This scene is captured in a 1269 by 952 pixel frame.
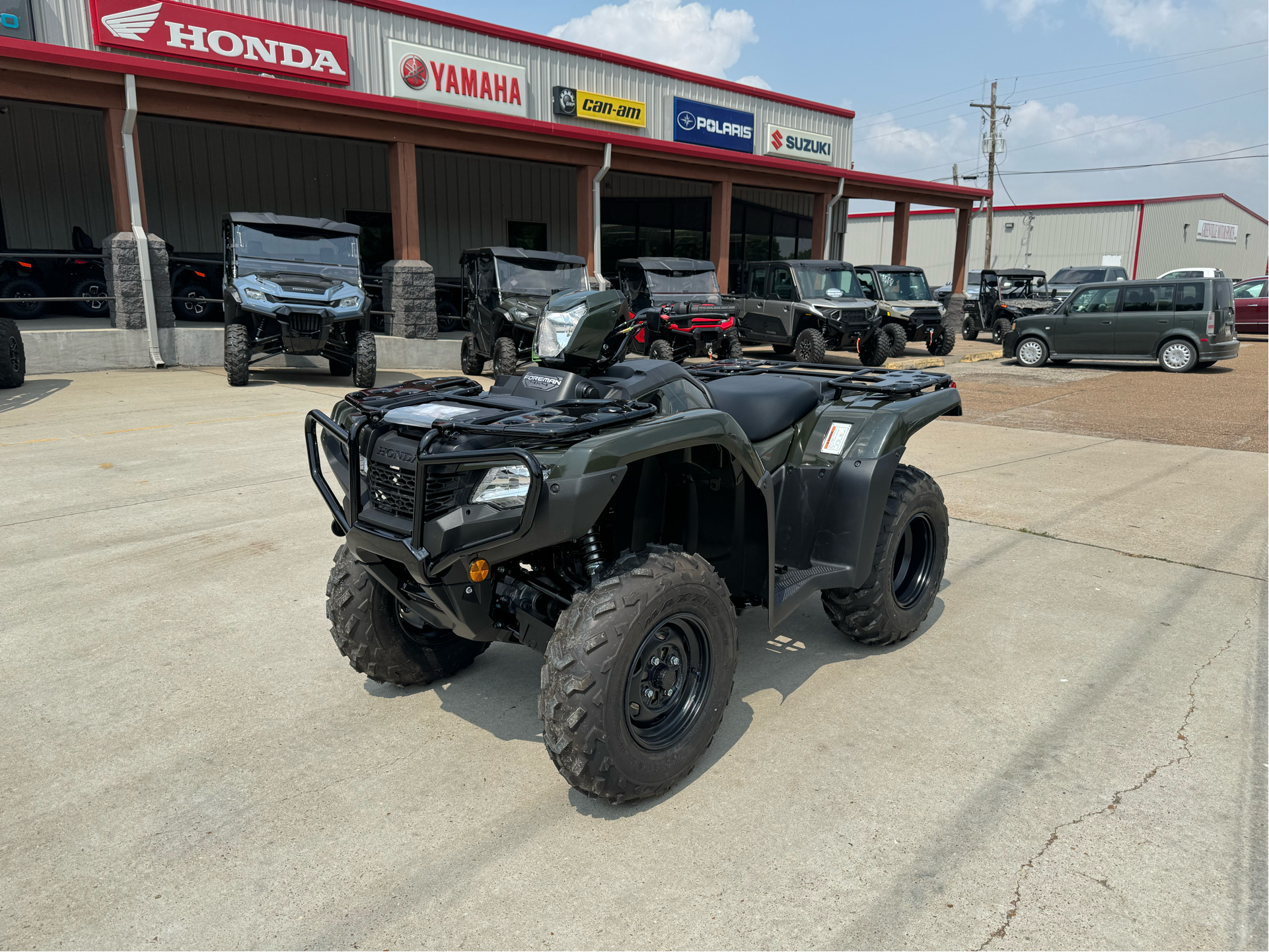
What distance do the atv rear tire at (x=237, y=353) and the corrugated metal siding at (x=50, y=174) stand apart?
8.62 m

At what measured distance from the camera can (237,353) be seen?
11.1 m

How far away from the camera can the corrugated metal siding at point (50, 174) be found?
1739 centimetres

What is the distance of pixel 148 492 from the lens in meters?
6.10

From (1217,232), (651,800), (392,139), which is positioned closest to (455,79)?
(392,139)

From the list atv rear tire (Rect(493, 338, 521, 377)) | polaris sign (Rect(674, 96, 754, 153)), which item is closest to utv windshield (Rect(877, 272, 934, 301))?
polaris sign (Rect(674, 96, 754, 153))

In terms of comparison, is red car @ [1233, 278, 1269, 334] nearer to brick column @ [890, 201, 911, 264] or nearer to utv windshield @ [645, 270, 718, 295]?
brick column @ [890, 201, 911, 264]

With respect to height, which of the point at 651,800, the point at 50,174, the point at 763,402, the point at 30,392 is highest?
the point at 50,174

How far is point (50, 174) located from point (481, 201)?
980 centimetres

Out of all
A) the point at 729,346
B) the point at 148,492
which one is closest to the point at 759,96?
the point at 729,346

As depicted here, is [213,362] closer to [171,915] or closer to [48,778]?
[48,778]

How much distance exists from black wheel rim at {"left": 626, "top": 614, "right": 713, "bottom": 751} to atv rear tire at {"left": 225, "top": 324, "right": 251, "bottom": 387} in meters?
10.1

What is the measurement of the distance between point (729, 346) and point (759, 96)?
12028 millimetres

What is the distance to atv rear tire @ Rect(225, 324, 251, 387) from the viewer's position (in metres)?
11.1

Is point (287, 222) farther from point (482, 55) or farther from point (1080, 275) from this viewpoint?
point (1080, 275)
